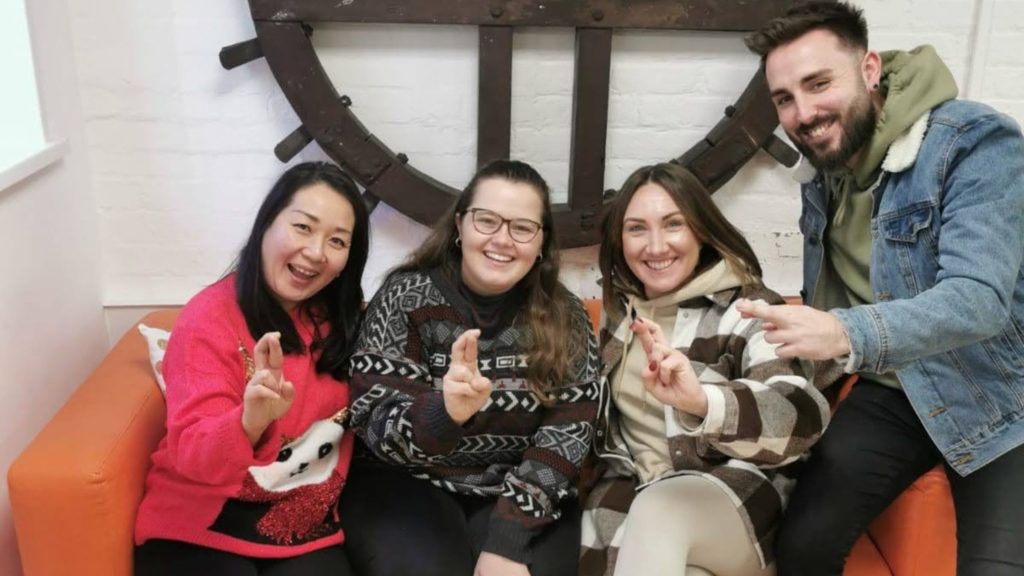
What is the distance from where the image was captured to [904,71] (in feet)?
5.37

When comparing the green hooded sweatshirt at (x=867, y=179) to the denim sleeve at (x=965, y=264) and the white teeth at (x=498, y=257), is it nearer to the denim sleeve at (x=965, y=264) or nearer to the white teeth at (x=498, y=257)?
the denim sleeve at (x=965, y=264)

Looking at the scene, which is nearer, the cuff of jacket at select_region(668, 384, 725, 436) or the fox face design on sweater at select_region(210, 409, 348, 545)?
the cuff of jacket at select_region(668, 384, 725, 436)

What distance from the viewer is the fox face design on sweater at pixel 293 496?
5.06 ft

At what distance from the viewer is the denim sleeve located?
52.9 inches

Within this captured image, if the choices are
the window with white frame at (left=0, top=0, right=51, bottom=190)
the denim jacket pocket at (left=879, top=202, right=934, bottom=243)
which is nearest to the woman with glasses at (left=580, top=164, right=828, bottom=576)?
the denim jacket pocket at (left=879, top=202, right=934, bottom=243)

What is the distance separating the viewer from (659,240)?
1.64m

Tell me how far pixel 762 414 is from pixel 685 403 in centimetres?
13

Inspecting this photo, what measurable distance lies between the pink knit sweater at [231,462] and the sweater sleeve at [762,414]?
641mm

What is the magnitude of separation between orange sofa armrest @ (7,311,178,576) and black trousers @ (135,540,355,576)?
42 millimetres

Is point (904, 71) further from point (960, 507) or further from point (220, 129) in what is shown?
point (220, 129)

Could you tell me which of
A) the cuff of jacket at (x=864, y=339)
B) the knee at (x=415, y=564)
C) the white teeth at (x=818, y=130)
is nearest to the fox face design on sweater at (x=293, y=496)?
the knee at (x=415, y=564)

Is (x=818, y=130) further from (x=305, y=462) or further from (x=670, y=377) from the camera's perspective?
(x=305, y=462)

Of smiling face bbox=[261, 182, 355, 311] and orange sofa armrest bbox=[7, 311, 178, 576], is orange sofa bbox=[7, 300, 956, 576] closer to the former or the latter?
orange sofa armrest bbox=[7, 311, 178, 576]

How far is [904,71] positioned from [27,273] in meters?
1.73
